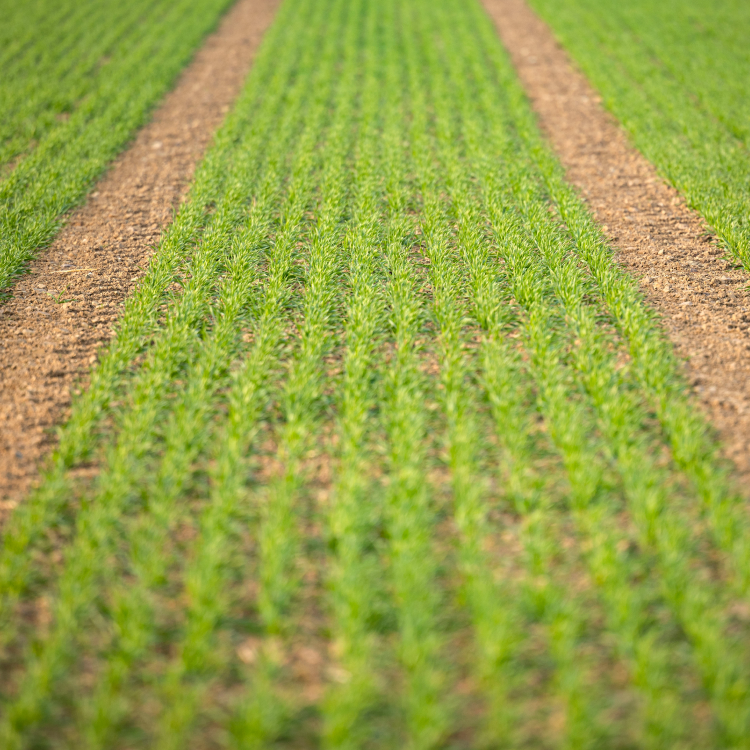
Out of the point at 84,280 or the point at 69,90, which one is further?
the point at 69,90

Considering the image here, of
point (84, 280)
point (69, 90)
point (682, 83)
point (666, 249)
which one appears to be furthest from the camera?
point (682, 83)

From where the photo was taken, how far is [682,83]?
36.6 feet

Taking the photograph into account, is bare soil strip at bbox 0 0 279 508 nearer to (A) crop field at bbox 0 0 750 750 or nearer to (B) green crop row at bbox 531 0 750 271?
(A) crop field at bbox 0 0 750 750

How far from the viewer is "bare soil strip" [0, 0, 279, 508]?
436 centimetres

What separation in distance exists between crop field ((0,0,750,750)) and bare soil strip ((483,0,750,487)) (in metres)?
0.25

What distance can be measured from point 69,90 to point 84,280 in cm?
634

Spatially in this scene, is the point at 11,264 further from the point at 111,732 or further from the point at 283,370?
the point at 111,732

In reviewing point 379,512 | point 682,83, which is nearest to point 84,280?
point 379,512

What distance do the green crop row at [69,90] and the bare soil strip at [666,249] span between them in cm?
610

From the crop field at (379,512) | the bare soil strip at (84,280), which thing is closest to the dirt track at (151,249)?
the bare soil strip at (84,280)

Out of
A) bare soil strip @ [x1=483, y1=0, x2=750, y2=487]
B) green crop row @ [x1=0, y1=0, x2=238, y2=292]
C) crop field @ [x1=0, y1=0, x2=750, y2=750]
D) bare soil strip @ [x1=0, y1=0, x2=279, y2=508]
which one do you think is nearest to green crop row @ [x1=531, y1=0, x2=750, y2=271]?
bare soil strip @ [x1=483, y1=0, x2=750, y2=487]

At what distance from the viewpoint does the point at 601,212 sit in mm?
7285

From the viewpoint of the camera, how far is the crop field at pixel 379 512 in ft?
9.05

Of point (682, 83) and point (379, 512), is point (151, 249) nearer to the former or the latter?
point (379, 512)
